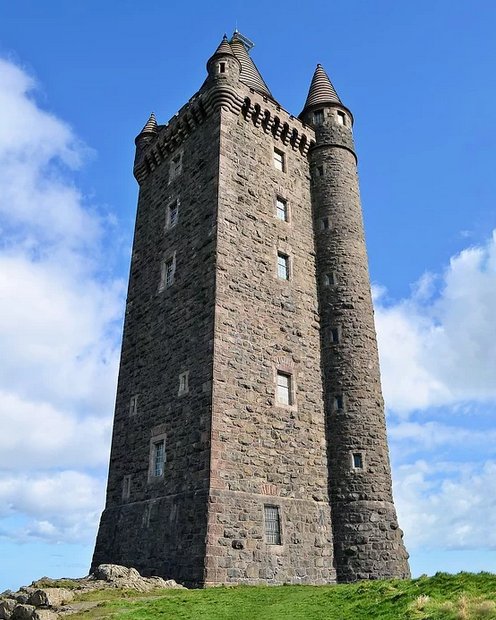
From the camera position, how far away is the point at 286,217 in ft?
76.8

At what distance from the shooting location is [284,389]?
19734 mm

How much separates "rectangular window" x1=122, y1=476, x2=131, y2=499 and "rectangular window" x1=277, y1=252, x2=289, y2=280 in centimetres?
963

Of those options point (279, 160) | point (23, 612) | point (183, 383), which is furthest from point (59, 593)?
point (279, 160)

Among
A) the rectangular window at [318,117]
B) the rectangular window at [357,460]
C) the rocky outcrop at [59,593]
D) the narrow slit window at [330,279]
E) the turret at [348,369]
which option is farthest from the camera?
the rectangular window at [318,117]

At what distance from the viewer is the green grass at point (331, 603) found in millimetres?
9023

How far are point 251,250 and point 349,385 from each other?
6310mm

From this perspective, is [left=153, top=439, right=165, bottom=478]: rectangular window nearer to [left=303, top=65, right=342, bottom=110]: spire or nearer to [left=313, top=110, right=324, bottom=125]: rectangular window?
[left=313, top=110, right=324, bottom=125]: rectangular window

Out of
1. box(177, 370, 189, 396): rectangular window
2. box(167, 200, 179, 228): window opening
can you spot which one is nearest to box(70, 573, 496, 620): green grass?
box(177, 370, 189, 396): rectangular window

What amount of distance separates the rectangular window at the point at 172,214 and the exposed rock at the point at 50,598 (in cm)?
1488

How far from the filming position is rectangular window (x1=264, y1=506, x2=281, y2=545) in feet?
55.3

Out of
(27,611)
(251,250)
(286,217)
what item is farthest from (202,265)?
(27,611)

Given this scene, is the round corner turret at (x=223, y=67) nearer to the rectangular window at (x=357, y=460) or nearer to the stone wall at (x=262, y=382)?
the stone wall at (x=262, y=382)

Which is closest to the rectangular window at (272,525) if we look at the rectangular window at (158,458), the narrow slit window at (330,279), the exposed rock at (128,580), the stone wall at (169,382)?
the stone wall at (169,382)

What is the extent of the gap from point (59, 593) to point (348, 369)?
12.4 metres
